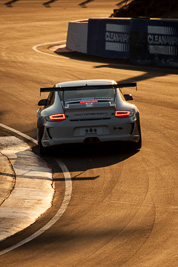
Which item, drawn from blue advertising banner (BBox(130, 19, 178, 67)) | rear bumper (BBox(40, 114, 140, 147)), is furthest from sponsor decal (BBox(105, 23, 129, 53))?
rear bumper (BBox(40, 114, 140, 147))

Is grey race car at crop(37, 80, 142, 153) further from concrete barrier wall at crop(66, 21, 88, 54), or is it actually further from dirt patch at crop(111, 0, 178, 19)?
dirt patch at crop(111, 0, 178, 19)

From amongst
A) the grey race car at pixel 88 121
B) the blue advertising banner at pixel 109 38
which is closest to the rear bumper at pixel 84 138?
the grey race car at pixel 88 121

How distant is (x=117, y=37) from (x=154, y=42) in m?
2.94

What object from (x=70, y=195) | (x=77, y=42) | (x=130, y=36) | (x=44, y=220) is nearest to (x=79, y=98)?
(x=70, y=195)

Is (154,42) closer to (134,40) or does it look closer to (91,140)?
(134,40)

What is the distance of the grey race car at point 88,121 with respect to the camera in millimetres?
12266

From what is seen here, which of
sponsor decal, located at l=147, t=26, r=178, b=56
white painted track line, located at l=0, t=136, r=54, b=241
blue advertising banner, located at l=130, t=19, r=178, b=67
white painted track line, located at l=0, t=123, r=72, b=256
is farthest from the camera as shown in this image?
blue advertising banner, located at l=130, t=19, r=178, b=67

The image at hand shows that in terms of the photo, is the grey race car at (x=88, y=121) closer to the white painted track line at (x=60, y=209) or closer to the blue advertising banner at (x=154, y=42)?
the white painted track line at (x=60, y=209)

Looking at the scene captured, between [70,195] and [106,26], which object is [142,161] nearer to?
[70,195]

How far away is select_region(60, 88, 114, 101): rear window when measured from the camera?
12.8 metres

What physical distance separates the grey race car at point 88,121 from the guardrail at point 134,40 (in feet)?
44.8

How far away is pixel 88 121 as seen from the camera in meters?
12.3

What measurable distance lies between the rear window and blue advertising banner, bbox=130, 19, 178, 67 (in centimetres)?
1323

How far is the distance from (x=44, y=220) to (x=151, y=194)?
5.98 feet
